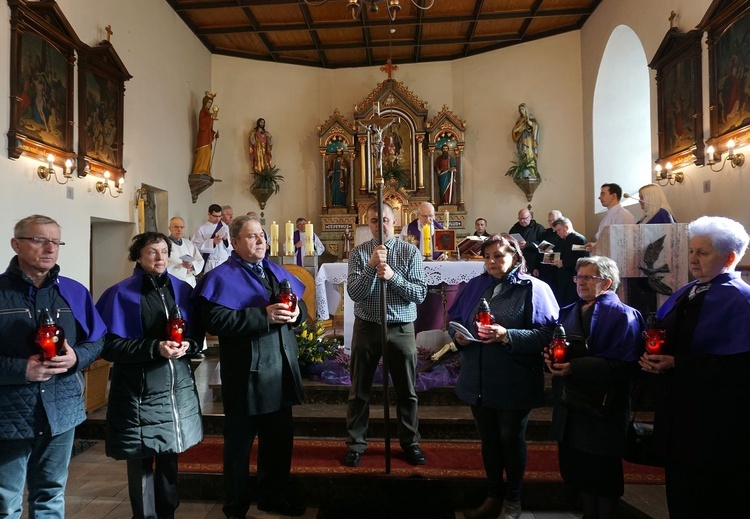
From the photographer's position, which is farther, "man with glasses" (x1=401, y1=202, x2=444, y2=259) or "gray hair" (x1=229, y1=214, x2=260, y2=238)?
"man with glasses" (x1=401, y1=202, x2=444, y2=259)

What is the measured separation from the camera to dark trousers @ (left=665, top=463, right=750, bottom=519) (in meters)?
2.05

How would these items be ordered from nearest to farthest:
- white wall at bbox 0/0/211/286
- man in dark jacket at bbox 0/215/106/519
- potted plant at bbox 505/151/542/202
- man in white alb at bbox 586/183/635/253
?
man in dark jacket at bbox 0/215/106/519 → white wall at bbox 0/0/211/286 → man in white alb at bbox 586/183/635/253 → potted plant at bbox 505/151/542/202

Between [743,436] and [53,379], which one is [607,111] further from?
[53,379]

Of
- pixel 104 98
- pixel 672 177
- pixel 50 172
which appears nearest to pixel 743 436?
pixel 672 177

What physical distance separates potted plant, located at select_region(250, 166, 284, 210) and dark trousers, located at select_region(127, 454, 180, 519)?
8440mm

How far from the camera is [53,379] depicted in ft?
7.65

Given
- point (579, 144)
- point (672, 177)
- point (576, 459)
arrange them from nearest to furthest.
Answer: point (576, 459) → point (672, 177) → point (579, 144)

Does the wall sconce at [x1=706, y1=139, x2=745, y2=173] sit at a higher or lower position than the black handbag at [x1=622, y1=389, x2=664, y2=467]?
higher

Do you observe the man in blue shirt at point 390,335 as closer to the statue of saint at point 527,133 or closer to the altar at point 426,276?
the altar at point 426,276

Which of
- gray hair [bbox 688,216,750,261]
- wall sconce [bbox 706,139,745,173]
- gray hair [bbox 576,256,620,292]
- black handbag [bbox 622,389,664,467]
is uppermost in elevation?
wall sconce [bbox 706,139,745,173]

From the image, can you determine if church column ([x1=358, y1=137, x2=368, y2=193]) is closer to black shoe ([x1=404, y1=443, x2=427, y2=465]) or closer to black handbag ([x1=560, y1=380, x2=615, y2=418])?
black shoe ([x1=404, y1=443, x2=427, y2=465])

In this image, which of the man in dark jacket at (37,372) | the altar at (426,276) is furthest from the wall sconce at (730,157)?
the man in dark jacket at (37,372)

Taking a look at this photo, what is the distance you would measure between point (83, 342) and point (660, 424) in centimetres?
267

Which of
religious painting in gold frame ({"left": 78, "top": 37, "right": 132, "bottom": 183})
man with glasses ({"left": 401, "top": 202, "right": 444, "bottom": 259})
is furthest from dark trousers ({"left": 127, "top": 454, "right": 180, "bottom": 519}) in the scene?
religious painting in gold frame ({"left": 78, "top": 37, "right": 132, "bottom": 183})
